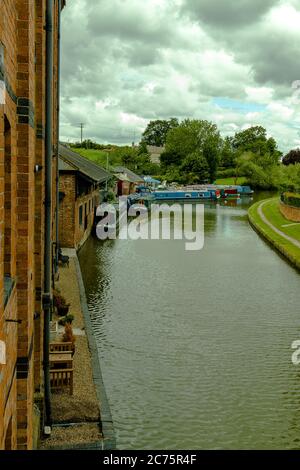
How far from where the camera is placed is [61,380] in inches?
389

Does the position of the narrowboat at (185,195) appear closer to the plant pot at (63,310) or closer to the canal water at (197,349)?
the canal water at (197,349)

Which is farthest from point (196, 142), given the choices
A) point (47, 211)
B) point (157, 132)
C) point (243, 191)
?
point (47, 211)

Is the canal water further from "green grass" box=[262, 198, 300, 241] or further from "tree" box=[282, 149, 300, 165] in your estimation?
"tree" box=[282, 149, 300, 165]

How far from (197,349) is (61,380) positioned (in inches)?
168

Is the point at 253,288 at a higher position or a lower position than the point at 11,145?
lower

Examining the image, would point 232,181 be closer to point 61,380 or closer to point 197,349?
point 197,349

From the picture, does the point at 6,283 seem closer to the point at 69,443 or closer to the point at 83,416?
the point at 69,443

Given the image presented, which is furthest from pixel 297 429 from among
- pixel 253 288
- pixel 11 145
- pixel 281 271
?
pixel 281 271

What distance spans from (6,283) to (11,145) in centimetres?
121

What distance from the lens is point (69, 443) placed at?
796 centimetres

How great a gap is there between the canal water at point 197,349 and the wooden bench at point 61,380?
3.06 feet

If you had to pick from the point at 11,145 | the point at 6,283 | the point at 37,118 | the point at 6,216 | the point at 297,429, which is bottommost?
the point at 297,429

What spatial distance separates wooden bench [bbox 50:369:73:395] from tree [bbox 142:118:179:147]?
140 metres

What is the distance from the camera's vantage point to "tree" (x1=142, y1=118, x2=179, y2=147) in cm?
14838
